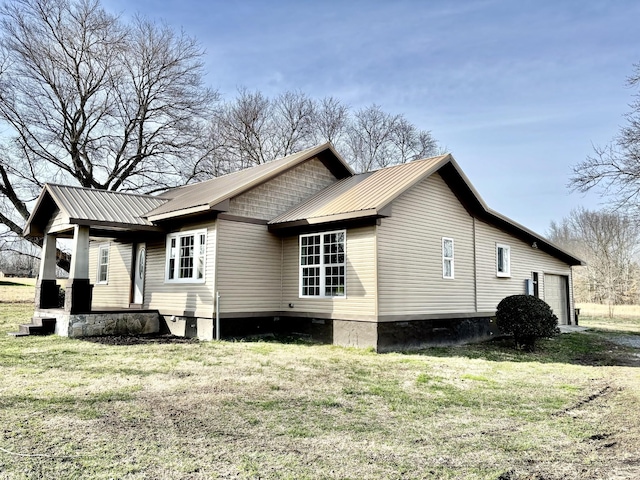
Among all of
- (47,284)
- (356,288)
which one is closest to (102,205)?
(47,284)

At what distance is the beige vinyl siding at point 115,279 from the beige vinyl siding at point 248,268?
5.82m

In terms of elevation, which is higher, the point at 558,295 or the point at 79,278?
the point at 79,278

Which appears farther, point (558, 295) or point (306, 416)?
point (558, 295)

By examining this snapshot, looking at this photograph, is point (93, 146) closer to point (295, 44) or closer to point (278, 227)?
point (295, 44)

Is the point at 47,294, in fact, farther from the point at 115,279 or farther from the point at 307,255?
the point at 307,255

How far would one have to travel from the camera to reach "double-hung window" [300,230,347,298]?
Answer: 12.1 m

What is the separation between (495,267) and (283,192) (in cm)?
716

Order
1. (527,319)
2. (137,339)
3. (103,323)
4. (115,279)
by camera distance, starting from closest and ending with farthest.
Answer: (527,319)
(137,339)
(103,323)
(115,279)

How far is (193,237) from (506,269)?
33.2 ft

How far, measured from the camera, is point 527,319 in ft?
40.0

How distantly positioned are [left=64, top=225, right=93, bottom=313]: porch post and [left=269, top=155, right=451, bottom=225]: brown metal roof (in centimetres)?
493

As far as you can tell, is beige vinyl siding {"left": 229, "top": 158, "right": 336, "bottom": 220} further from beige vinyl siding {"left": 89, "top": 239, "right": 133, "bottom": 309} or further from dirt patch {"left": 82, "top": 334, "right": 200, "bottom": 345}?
beige vinyl siding {"left": 89, "top": 239, "right": 133, "bottom": 309}

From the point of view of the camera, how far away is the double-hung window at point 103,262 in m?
18.5

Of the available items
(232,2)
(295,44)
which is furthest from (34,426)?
(295,44)
